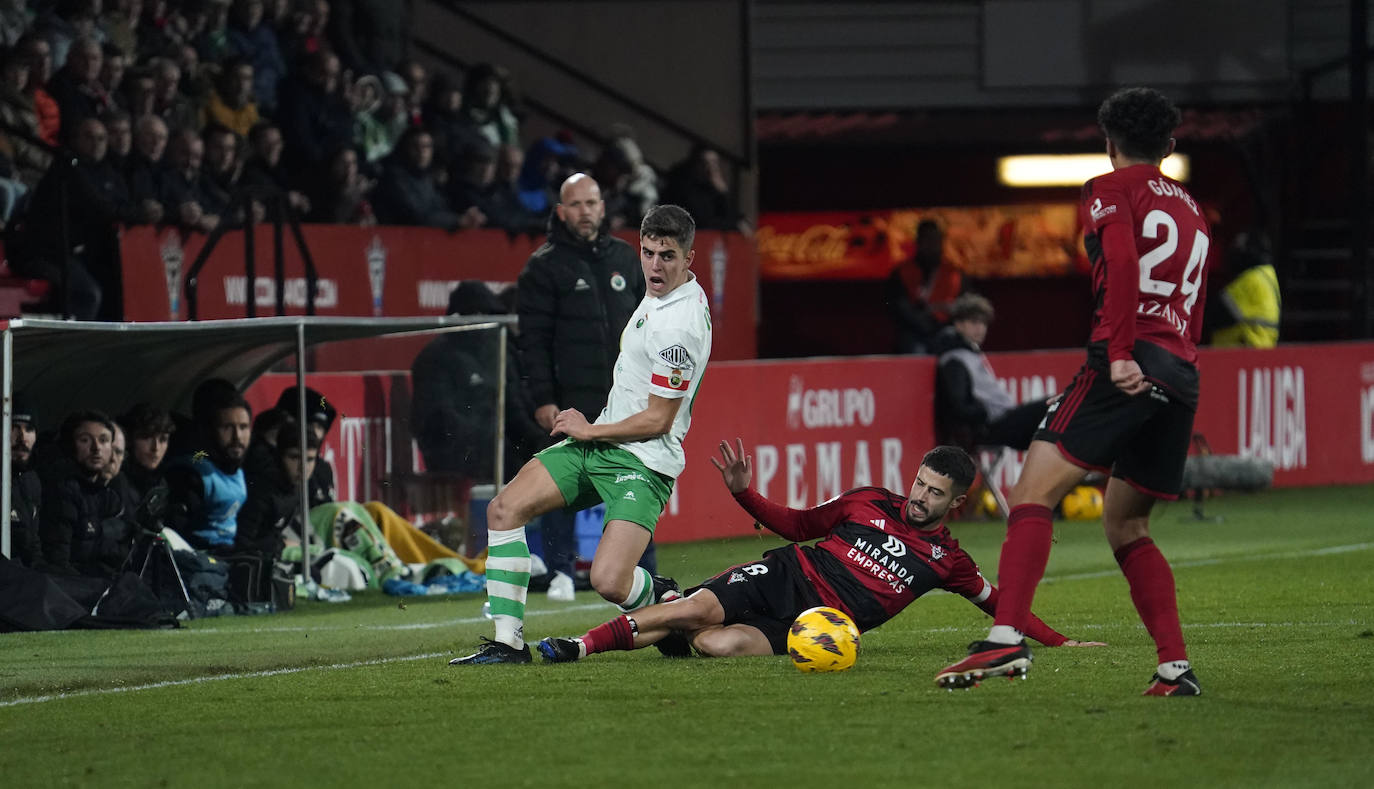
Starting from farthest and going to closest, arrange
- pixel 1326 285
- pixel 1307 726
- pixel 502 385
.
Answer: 1. pixel 1326 285
2. pixel 502 385
3. pixel 1307 726

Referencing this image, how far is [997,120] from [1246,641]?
58.5 ft

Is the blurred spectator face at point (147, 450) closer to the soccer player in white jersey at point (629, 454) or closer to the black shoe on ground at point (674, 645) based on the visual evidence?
the soccer player in white jersey at point (629, 454)

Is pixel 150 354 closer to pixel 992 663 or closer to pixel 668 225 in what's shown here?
pixel 668 225

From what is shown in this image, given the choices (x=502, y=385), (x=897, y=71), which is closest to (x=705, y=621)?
(x=502, y=385)

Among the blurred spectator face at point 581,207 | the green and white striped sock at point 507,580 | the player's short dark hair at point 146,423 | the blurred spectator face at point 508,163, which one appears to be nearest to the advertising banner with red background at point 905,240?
the blurred spectator face at point 508,163

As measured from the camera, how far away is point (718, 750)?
5887 millimetres

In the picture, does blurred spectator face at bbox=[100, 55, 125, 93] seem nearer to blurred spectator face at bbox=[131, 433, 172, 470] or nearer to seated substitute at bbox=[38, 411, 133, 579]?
blurred spectator face at bbox=[131, 433, 172, 470]

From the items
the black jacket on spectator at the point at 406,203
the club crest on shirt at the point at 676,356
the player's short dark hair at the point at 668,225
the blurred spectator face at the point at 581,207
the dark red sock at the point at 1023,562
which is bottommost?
the dark red sock at the point at 1023,562

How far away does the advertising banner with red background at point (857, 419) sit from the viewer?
13.3m

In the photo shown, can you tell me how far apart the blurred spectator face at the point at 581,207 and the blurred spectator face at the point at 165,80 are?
4900 millimetres

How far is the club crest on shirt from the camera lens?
7.78 m

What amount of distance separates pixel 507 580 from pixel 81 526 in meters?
3.66

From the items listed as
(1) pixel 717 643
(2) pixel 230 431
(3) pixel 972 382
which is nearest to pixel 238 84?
(2) pixel 230 431

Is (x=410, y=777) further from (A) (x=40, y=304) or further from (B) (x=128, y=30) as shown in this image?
(B) (x=128, y=30)
